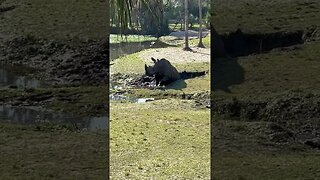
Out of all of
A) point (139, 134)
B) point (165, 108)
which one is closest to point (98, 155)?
point (139, 134)

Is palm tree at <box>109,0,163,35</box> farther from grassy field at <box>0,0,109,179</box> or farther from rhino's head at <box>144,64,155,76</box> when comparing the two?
rhino's head at <box>144,64,155,76</box>

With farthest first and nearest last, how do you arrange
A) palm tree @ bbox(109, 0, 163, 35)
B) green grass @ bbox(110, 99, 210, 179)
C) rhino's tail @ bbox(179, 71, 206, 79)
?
rhino's tail @ bbox(179, 71, 206, 79), green grass @ bbox(110, 99, 210, 179), palm tree @ bbox(109, 0, 163, 35)

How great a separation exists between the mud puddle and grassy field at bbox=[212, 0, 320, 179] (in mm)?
32

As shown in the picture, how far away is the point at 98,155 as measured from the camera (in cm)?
274

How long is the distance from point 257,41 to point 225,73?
29 centimetres

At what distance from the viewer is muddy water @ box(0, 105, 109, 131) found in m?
2.77

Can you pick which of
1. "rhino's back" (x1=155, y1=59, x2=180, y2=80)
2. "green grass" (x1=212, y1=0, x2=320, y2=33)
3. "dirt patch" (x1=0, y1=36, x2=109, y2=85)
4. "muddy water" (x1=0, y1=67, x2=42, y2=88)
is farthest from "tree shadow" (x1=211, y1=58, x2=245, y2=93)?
"rhino's back" (x1=155, y1=59, x2=180, y2=80)

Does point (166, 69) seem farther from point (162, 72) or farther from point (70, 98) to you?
point (70, 98)

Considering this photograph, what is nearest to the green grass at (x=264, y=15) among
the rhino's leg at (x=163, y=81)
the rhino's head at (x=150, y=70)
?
the rhino's leg at (x=163, y=81)

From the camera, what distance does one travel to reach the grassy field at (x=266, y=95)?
2.75m

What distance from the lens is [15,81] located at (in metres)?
2.82

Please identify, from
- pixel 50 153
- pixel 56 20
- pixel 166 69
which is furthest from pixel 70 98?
pixel 166 69

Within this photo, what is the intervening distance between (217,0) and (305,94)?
31.4 inches

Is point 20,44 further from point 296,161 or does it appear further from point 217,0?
point 296,161
